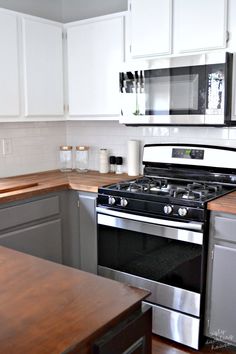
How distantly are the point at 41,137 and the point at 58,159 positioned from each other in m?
0.31

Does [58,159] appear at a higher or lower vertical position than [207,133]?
lower

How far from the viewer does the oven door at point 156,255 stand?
7.99 ft

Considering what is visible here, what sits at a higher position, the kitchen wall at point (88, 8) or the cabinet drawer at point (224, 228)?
the kitchen wall at point (88, 8)

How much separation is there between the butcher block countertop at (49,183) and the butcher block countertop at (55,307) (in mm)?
1382

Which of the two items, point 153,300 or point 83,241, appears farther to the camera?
point 83,241

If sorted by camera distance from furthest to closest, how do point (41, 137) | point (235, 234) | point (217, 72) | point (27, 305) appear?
point (41, 137)
point (217, 72)
point (235, 234)
point (27, 305)

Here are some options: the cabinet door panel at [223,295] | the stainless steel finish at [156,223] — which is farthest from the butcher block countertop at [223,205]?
the cabinet door panel at [223,295]

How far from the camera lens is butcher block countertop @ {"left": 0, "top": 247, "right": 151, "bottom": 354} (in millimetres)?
935

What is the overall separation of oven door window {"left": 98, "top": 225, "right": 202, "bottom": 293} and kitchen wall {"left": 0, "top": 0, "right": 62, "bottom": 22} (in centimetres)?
198

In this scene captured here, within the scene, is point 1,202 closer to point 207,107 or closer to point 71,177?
point 71,177

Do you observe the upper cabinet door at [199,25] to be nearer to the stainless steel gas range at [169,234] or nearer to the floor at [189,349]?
the stainless steel gas range at [169,234]

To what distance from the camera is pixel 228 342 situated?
7.91 ft

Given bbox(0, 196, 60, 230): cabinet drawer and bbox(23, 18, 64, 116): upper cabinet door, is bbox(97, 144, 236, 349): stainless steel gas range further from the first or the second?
bbox(23, 18, 64, 116): upper cabinet door

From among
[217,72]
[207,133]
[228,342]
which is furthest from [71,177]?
[228,342]
